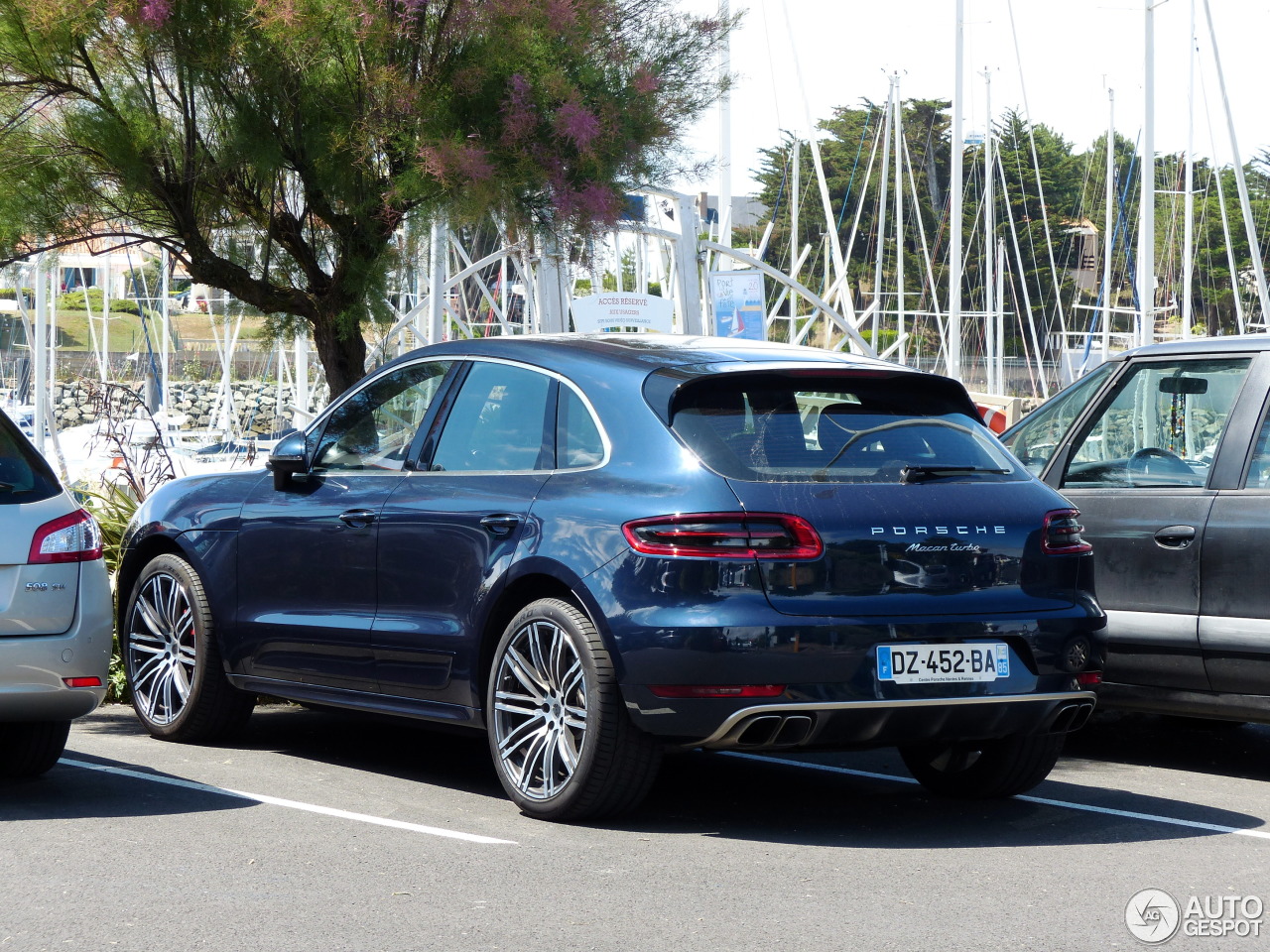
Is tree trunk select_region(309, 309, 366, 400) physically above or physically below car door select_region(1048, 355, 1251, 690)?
above

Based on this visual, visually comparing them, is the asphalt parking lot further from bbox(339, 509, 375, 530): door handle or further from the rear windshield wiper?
the rear windshield wiper

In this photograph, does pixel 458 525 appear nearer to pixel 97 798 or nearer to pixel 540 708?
pixel 540 708

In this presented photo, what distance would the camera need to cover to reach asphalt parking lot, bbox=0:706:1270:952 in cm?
484

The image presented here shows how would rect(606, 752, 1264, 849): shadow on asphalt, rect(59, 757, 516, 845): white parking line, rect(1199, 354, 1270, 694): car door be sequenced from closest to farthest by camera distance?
rect(59, 757, 516, 845): white parking line, rect(606, 752, 1264, 849): shadow on asphalt, rect(1199, 354, 1270, 694): car door

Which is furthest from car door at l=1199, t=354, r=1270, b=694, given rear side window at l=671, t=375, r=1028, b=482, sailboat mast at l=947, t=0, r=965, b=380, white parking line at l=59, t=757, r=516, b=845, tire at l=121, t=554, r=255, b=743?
sailboat mast at l=947, t=0, r=965, b=380

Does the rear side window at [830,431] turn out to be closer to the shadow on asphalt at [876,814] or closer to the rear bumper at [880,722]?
the rear bumper at [880,722]

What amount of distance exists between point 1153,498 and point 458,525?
120 inches

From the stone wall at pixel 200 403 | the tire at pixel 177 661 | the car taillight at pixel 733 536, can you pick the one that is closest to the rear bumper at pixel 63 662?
the tire at pixel 177 661

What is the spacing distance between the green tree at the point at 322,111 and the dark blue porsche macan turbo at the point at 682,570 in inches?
83.8

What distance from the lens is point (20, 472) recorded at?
6.73 metres

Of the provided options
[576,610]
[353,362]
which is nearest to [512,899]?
[576,610]

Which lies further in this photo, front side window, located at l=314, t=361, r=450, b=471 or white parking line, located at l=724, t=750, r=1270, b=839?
front side window, located at l=314, t=361, r=450, b=471

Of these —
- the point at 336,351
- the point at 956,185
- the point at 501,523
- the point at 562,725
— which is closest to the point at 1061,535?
the point at 562,725

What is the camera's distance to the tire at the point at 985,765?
6684mm
